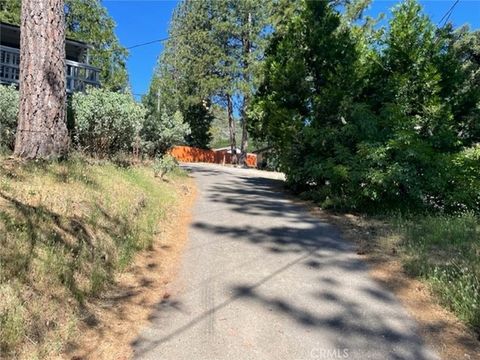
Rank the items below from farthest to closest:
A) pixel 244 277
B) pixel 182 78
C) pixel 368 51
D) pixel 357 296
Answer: pixel 182 78 < pixel 368 51 < pixel 244 277 < pixel 357 296

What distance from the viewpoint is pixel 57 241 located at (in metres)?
4.79

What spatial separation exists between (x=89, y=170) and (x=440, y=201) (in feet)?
24.3

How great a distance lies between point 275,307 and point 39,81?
18.7 feet

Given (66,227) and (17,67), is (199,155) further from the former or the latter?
(66,227)

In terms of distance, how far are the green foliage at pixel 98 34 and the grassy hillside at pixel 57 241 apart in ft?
74.5

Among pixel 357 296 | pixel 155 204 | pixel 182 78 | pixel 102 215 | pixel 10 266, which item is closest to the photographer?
pixel 10 266

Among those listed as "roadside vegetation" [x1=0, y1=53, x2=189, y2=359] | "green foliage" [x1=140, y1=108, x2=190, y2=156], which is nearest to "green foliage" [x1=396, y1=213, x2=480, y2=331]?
"roadside vegetation" [x1=0, y1=53, x2=189, y2=359]

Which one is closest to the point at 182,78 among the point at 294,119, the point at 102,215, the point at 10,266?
the point at 294,119

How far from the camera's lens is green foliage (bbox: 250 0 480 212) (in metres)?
9.22

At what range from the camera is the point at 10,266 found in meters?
3.96

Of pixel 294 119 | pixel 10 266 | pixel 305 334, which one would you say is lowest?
pixel 305 334

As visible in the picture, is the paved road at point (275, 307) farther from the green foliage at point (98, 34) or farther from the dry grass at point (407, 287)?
the green foliage at point (98, 34)

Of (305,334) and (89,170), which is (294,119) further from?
(305,334)

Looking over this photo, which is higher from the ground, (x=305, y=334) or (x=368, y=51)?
(x=368, y=51)
